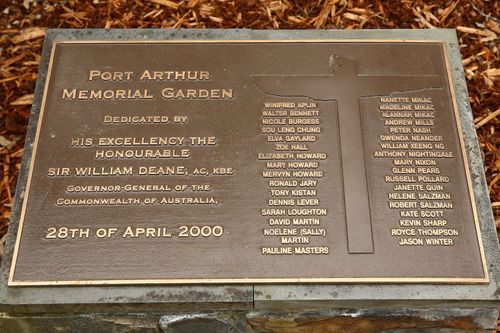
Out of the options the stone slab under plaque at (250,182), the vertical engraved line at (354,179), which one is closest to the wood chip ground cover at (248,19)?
the stone slab under plaque at (250,182)

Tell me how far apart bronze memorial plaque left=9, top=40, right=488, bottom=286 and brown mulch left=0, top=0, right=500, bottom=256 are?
866 mm

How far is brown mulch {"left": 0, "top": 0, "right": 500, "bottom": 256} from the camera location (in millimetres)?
4445

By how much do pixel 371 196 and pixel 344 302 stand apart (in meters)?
0.67

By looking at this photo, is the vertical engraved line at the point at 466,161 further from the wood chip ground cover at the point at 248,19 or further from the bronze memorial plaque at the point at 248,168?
the wood chip ground cover at the point at 248,19

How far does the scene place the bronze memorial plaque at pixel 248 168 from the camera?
10.1 ft

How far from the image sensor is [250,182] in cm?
329

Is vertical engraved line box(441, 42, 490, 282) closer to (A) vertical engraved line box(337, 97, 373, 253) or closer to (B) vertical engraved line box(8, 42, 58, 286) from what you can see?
(A) vertical engraved line box(337, 97, 373, 253)

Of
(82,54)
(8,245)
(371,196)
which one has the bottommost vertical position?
(8,245)

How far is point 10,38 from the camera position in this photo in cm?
458

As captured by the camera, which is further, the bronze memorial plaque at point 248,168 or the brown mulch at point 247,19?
the brown mulch at point 247,19

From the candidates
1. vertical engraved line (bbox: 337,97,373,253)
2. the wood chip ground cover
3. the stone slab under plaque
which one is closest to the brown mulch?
the wood chip ground cover

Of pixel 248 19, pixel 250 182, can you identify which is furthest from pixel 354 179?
pixel 248 19

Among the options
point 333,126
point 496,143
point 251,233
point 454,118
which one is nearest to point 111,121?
point 251,233

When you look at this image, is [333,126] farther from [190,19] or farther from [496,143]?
[190,19]
